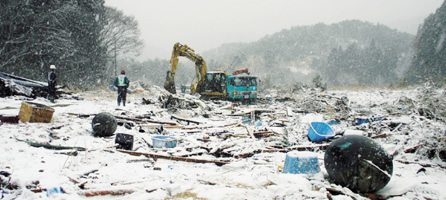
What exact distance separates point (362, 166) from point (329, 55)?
283ft

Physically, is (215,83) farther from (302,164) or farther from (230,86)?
(302,164)

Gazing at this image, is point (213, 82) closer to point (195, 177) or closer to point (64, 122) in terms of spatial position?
point (64, 122)

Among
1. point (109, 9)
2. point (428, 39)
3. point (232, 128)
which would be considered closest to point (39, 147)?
point (232, 128)

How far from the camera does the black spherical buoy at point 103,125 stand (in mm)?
6098

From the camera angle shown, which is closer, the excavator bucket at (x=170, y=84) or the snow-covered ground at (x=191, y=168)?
the snow-covered ground at (x=191, y=168)

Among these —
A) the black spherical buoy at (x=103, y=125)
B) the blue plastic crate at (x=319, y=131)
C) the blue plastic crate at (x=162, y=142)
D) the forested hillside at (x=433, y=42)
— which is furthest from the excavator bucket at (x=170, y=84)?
the forested hillside at (x=433, y=42)

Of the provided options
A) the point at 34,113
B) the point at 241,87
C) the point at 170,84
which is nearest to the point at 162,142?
the point at 34,113

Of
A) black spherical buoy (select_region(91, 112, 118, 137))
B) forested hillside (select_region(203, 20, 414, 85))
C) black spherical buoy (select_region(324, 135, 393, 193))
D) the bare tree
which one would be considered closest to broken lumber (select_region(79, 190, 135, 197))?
black spherical buoy (select_region(324, 135, 393, 193))

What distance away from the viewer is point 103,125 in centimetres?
611

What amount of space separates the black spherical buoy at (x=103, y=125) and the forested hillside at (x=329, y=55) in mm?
38205

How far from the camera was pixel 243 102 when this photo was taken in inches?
733

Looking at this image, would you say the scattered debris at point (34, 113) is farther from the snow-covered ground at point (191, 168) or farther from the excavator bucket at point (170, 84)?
the excavator bucket at point (170, 84)

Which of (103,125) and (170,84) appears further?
(170,84)

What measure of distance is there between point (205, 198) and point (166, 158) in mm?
2045
